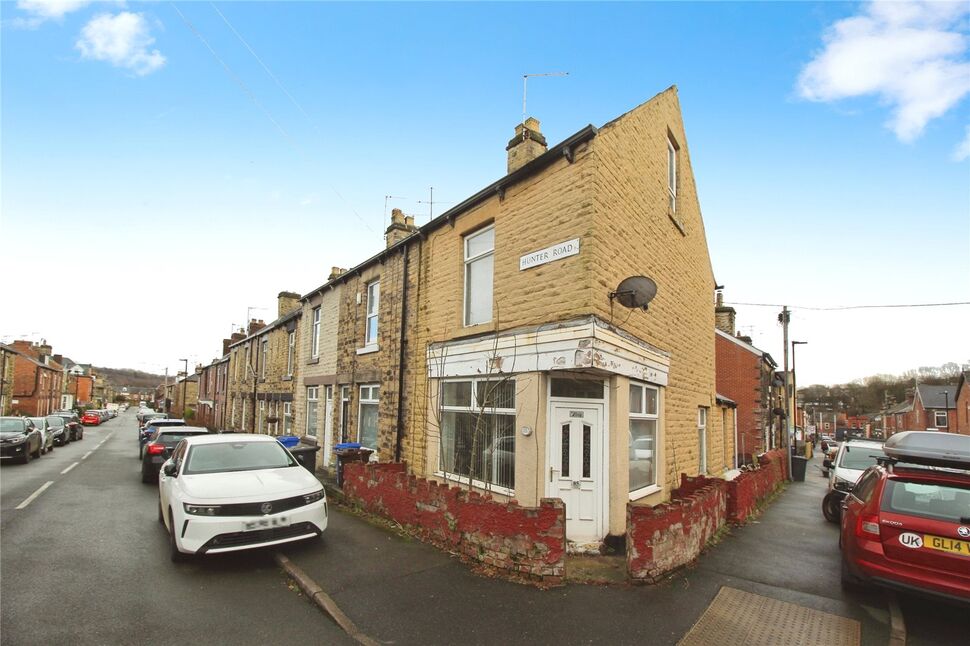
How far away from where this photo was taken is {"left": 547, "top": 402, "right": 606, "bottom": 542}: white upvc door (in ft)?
24.5

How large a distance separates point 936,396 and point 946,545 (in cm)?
7818

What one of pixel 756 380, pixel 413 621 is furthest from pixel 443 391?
pixel 756 380

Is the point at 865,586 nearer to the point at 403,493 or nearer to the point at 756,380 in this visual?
the point at 403,493

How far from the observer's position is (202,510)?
645 cm

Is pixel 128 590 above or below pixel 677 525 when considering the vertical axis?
below

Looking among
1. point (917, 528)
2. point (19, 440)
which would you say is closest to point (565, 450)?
point (917, 528)

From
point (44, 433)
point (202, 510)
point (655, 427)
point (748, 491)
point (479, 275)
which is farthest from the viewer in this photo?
point (44, 433)

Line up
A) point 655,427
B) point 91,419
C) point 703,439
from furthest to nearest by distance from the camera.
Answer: point 91,419 < point 703,439 < point 655,427

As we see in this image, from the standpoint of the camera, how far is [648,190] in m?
9.71

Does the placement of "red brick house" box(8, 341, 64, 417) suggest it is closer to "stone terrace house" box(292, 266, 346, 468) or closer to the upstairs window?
"stone terrace house" box(292, 266, 346, 468)

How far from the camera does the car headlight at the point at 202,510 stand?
6436 mm

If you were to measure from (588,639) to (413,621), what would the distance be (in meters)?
1.65

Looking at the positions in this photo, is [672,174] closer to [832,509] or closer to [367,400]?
[832,509]

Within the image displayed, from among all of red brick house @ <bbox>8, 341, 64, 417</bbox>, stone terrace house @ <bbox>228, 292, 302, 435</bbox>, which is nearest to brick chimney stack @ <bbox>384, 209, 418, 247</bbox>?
stone terrace house @ <bbox>228, 292, 302, 435</bbox>
